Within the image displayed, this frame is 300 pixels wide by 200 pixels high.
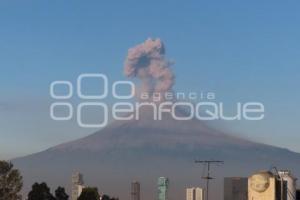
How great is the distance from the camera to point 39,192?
13700 centimetres

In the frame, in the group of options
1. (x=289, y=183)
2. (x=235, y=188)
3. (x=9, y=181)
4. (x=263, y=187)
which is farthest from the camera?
(x=235, y=188)

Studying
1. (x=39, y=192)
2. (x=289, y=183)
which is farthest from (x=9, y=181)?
(x=289, y=183)

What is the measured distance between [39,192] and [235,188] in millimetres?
54962

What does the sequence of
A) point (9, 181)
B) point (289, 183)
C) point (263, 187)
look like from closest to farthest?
point (263, 187), point (289, 183), point (9, 181)

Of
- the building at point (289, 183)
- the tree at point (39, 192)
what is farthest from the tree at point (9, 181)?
the building at point (289, 183)

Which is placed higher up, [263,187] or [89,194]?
[263,187]

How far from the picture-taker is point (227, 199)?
170m

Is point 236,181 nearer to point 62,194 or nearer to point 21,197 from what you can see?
point 62,194

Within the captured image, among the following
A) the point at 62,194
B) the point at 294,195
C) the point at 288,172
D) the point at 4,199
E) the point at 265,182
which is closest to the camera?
the point at 265,182

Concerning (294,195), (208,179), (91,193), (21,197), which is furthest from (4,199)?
(294,195)

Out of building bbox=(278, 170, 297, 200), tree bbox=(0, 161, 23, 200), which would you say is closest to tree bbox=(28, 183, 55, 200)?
tree bbox=(0, 161, 23, 200)

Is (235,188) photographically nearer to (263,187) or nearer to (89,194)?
(89,194)

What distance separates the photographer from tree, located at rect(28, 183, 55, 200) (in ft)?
448

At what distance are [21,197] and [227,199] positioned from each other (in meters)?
54.1
